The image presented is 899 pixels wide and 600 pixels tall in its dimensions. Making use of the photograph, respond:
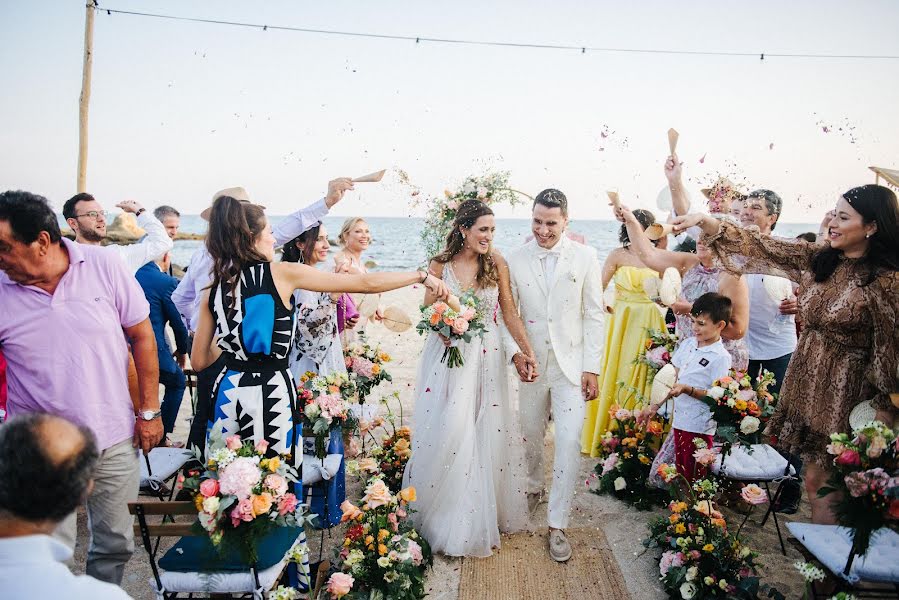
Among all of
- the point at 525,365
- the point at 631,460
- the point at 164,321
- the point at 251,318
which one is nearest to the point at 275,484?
the point at 251,318

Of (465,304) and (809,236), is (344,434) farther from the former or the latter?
(809,236)

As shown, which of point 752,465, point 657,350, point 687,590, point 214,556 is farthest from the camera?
point 657,350

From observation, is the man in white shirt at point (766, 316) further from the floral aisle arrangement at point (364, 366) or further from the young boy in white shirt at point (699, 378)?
the floral aisle arrangement at point (364, 366)

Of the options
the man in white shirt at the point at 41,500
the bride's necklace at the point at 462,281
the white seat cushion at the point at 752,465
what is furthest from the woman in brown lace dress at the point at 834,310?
the man in white shirt at the point at 41,500

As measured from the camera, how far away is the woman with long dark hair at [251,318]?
2.98 metres

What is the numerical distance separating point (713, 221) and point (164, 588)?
146 inches

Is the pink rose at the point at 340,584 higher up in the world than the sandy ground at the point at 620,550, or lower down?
higher up

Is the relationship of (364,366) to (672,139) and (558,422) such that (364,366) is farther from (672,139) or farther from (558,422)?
(672,139)

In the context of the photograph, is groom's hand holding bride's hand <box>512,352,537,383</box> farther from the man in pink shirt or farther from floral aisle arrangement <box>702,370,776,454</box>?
the man in pink shirt

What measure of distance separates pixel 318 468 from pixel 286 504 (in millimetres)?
1291

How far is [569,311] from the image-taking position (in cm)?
428

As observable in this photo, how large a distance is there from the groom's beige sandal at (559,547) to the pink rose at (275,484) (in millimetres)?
2352

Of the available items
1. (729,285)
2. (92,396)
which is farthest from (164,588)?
(729,285)

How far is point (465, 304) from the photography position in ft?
13.0
